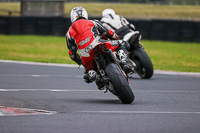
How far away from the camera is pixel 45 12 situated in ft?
145

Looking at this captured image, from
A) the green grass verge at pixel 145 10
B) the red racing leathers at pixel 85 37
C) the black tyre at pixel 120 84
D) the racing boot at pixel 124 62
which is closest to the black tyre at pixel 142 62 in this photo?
the racing boot at pixel 124 62

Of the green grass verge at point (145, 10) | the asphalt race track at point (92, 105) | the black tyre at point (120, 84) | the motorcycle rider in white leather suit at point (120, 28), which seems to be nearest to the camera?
the asphalt race track at point (92, 105)

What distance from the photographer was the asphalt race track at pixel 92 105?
7.01 meters

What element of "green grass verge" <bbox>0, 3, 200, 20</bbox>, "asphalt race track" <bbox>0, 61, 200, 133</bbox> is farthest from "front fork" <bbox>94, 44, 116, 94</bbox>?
"green grass verge" <bbox>0, 3, 200, 20</bbox>

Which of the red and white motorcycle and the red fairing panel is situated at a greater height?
the red fairing panel

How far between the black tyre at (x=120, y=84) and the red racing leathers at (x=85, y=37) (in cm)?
63

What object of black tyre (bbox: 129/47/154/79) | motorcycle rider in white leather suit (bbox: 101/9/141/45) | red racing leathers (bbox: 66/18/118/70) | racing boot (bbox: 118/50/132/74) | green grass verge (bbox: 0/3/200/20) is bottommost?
green grass verge (bbox: 0/3/200/20)

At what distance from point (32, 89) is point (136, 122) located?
4.42 meters

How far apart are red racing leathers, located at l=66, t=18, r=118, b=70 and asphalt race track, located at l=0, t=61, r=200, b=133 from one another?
774 mm

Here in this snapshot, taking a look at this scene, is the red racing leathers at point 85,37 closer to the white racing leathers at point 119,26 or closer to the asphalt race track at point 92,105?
the asphalt race track at point 92,105

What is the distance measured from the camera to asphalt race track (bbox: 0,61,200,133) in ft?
23.0

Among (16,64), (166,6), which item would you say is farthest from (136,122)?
(166,6)

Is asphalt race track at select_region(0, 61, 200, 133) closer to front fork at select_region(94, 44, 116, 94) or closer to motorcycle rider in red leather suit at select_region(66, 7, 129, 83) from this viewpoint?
front fork at select_region(94, 44, 116, 94)

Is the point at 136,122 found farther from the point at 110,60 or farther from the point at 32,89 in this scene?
the point at 32,89
